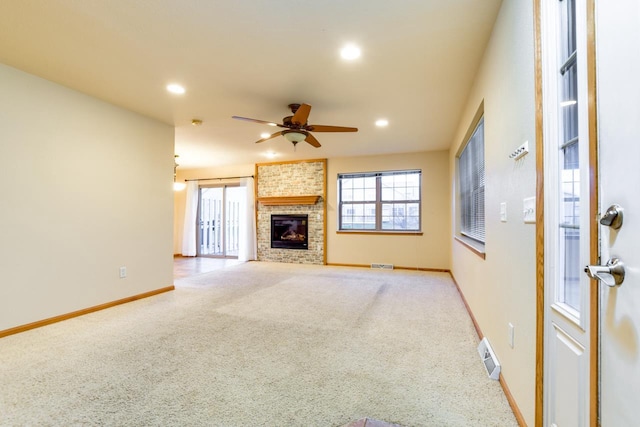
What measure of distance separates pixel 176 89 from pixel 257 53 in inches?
47.1

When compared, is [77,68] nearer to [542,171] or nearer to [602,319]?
[542,171]

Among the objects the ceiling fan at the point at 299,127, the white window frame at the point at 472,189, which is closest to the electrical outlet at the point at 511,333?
the white window frame at the point at 472,189

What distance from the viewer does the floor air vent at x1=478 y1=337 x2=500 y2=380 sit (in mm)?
1866

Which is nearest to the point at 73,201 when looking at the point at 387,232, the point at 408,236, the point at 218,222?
the point at 218,222

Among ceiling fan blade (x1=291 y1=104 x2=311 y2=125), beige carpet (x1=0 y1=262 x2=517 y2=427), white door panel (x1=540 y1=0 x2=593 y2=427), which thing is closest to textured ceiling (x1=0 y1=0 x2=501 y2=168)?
ceiling fan blade (x1=291 y1=104 x2=311 y2=125)

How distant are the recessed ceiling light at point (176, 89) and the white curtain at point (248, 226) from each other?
415cm

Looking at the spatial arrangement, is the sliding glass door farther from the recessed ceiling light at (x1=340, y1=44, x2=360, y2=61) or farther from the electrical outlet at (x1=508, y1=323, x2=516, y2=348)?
the electrical outlet at (x1=508, y1=323, x2=516, y2=348)

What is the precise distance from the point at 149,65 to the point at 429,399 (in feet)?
11.0

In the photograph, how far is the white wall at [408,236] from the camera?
18.8 ft

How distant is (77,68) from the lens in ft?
8.61

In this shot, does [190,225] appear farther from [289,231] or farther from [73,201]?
[73,201]

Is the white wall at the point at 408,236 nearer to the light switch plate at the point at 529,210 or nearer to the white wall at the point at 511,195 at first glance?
the white wall at the point at 511,195

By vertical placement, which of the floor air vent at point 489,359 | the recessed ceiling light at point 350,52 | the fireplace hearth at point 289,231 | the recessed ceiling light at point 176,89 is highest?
the recessed ceiling light at point 350,52

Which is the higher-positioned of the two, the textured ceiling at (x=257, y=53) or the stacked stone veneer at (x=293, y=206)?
the textured ceiling at (x=257, y=53)
